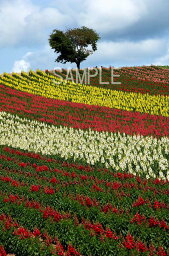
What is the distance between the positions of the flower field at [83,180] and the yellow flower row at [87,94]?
62.4 inches

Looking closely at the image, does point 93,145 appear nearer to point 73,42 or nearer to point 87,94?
point 87,94

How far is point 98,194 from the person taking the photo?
11.0 metres

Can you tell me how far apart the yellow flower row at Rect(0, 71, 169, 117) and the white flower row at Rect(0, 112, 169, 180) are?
36.2ft

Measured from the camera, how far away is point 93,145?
Result: 18.4 meters

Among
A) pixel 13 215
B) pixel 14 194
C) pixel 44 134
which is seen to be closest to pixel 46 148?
pixel 44 134

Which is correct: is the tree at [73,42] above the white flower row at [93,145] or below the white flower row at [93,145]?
above

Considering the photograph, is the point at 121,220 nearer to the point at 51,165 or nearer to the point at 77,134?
the point at 51,165

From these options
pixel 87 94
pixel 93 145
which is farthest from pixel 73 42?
pixel 93 145

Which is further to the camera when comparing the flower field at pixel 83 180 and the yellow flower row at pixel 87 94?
the yellow flower row at pixel 87 94

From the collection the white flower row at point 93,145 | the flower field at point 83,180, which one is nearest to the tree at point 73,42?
the flower field at point 83,180

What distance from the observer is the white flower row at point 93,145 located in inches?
595

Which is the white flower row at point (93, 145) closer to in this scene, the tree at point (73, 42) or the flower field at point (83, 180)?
the flower field at point (83, 180)

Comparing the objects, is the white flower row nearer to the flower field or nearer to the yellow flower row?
the flower field

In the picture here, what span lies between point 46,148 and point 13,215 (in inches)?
309
